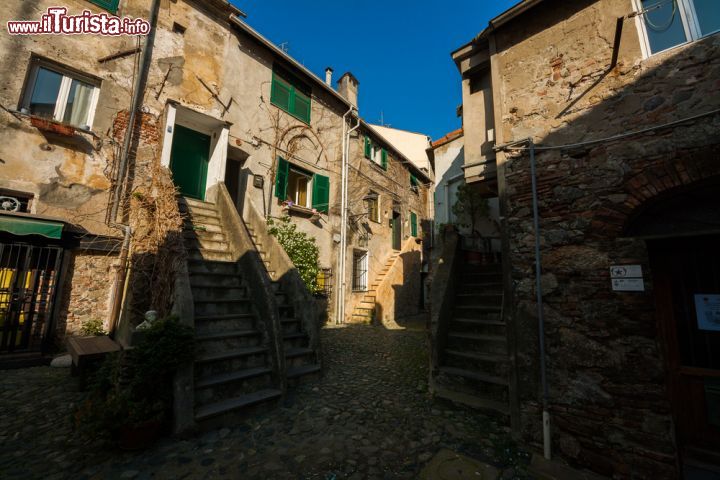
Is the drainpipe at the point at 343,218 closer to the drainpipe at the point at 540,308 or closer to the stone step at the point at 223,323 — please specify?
the stone step at the point at 223,323

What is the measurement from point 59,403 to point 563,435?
19.6 ft

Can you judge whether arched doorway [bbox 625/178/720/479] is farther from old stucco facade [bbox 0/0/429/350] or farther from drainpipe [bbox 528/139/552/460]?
old stucco facade [bbox 0/0/429/350]

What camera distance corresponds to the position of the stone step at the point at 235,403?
3.22 metres

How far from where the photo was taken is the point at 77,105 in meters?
6.08

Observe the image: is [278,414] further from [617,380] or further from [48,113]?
[48,113]

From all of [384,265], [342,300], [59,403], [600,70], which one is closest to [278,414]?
[59,403]

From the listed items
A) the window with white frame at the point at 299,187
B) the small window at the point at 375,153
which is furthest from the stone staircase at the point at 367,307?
the small window at the point at 375,153

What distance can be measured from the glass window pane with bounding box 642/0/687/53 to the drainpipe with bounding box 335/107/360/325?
8531 millimetres

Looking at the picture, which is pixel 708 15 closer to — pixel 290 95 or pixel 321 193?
pixel 321 193

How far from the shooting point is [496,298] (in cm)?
521

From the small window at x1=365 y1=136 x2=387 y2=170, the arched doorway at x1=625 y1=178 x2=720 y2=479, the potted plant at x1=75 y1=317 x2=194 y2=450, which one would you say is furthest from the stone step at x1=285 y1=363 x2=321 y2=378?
the small window at x1=365 y1=136 x2=387 y2=170

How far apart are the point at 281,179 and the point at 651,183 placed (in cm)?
819

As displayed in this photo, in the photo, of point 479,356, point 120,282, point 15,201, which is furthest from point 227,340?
point 15,201

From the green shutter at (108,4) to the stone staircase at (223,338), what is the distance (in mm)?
5347
